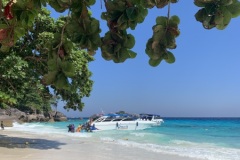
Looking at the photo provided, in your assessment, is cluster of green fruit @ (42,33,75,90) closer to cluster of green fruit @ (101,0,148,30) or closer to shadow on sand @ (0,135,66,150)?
cluster of green fruit @ (101,0,148,30)

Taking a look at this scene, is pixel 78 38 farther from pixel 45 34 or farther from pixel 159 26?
pixel 45 34

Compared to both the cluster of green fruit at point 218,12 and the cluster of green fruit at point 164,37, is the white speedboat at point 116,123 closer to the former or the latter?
the cluster of green fruit at point 164,37

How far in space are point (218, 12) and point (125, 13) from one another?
0.45 metres

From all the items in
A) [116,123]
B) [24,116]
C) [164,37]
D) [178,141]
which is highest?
[24,116]

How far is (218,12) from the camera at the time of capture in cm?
164

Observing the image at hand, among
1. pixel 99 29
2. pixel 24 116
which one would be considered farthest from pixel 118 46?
pixel 24 116

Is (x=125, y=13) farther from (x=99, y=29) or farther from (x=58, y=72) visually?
(x=58, y=72)

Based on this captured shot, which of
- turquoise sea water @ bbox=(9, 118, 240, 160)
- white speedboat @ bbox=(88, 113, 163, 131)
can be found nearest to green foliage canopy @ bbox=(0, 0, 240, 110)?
turquoise sea water @ bbox=(9, 118, 240, 160)

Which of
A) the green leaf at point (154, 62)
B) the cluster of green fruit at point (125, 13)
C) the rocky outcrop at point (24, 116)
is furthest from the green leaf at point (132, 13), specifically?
the rocky outcrop at point (24, 116)

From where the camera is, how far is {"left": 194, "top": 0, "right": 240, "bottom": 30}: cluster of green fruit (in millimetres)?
1623

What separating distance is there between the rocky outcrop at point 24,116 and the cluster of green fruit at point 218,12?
1882 inches

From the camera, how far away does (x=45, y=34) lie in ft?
42.2

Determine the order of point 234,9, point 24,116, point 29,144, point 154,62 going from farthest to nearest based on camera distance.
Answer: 1. point 24,116
2. point 29,144
3. point 154,62
4. point 234,9

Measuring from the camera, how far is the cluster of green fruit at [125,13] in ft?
5.88
